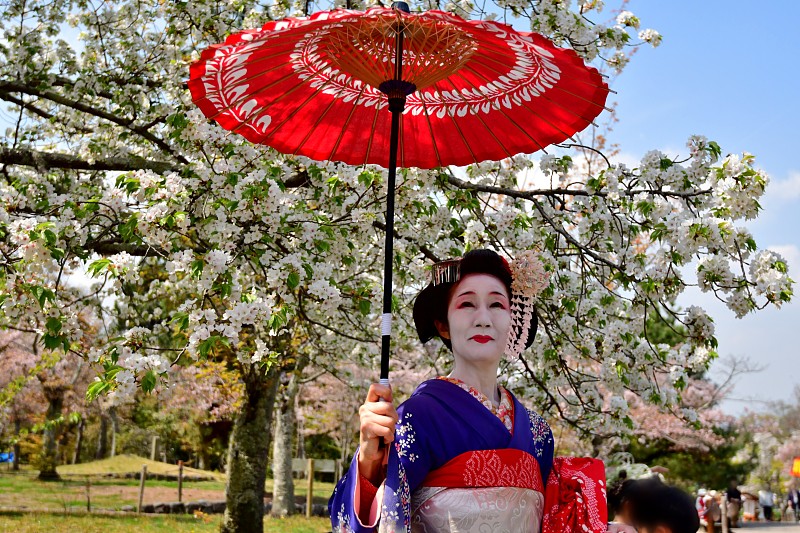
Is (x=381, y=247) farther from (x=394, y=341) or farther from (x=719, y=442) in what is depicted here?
(x=719, y=442)

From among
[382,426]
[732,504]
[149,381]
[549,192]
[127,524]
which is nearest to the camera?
[382,426]

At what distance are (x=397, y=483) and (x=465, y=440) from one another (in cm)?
34

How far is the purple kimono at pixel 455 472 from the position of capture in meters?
2.25

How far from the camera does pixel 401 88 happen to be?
2453 millimetres

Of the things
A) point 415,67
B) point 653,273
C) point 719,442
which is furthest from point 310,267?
point 719,442

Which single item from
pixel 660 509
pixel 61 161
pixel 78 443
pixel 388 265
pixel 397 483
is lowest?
pixel 78 443

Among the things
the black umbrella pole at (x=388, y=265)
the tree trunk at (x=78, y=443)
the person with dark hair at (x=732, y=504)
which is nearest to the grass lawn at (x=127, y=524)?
the person with dark hair at (x=732, y=504)

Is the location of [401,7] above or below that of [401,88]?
above

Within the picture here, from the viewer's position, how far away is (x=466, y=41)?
245 cm

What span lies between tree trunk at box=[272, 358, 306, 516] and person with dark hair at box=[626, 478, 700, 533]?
9607 mm

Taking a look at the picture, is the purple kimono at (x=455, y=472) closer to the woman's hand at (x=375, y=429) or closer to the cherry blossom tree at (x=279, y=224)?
the woman's hand at (x=375, y=429)

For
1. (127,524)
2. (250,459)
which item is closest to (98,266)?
(250,459)

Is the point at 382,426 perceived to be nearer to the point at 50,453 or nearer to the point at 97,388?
the point at 97,388

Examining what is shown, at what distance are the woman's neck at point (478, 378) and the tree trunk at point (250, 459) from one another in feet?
21.5
